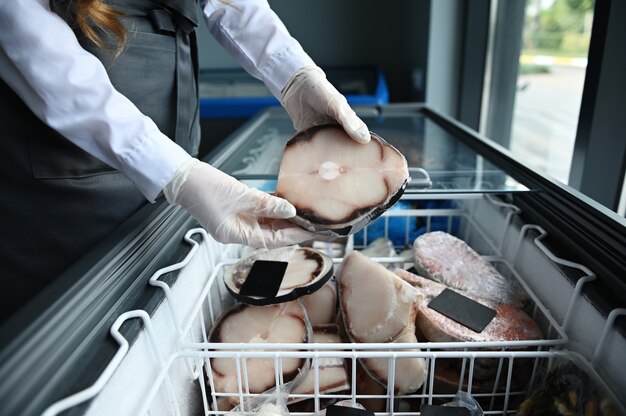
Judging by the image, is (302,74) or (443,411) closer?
(443,411)

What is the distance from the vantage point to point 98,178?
93 cm

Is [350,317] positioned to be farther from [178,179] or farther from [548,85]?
[548,85]

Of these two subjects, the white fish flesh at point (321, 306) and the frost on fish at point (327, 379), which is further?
the white fish flesh at point (321, 306)

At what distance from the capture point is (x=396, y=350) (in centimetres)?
70

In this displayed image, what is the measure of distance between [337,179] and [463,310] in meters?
0.33

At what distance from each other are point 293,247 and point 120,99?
444 mm

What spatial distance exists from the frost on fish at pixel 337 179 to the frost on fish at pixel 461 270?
0.75 feet

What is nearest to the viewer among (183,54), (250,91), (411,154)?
(183,54)

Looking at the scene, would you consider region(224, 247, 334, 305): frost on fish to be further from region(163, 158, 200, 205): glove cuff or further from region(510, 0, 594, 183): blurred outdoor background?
region(510, 0, 594, 183): blurred outdoor background

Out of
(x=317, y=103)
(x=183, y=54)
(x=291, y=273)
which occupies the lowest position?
(x=291, y=273)

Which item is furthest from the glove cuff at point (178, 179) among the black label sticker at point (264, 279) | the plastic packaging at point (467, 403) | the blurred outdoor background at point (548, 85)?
the blurred outdoor background at point (548, 85)

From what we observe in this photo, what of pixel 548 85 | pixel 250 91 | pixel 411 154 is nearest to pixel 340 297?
pixel 411 154

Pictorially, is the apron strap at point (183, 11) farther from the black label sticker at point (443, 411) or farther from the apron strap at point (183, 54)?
the black label sticker at point (443, 411)

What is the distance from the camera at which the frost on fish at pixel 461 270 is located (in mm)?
849
